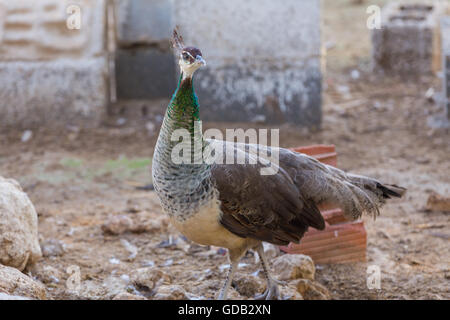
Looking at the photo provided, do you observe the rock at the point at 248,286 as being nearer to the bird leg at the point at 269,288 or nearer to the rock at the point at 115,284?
the bird leg at the point at 269,288

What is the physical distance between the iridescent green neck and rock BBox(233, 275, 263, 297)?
1.13 metres

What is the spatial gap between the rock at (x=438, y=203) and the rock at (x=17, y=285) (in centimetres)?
301

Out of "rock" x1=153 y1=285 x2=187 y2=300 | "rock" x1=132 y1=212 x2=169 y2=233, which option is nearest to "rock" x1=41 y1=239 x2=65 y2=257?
"rock" x1=132 y1=212 x2=169 y2=233

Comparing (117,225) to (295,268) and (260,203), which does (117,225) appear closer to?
(295,268)

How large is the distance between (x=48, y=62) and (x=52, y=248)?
3043 millimetres

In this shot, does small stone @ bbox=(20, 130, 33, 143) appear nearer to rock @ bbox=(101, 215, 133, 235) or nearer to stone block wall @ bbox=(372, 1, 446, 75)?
rock @ bbox=(101, 215, 133, 235)

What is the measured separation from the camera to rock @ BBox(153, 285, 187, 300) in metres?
3.62

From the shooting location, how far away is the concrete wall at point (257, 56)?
683cm

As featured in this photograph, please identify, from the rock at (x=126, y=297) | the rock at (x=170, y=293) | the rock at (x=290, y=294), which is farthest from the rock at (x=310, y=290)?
the rock at (x=126, y=297)

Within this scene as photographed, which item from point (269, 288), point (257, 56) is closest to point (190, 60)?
point (269, 288)

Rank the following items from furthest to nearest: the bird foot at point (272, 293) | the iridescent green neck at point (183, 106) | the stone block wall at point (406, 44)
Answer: the stone block wall at point (406, 44) → the bird foot at point (272, 293) → the iridescent green neck at point (183, 106)

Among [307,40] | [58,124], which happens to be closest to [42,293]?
[58,124]
